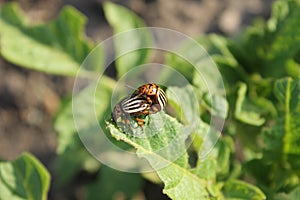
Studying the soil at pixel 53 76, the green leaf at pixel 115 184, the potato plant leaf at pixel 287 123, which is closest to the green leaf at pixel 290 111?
the potato plant leaf at pixel 287 123

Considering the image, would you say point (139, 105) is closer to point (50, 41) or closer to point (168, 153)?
point (168, 153)

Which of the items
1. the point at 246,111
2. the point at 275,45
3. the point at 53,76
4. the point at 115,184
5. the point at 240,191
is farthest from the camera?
the point at 53,76

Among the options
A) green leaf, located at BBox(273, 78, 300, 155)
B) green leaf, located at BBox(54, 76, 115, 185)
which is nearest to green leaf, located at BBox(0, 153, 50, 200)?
green leaf, located at BBox(54, 76, 115, 185)

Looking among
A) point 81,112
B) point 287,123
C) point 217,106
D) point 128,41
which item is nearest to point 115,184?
point 81,112

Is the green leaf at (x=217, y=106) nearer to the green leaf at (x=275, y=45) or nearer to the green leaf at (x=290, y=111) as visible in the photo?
the green leaf at (x=290, y=111)

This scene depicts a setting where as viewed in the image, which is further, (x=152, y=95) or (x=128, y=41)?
(x=128, y=41)

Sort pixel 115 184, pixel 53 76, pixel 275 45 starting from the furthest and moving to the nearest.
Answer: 1. pixel 53 76
2. pixel 115 184
3. pixel 275 45
